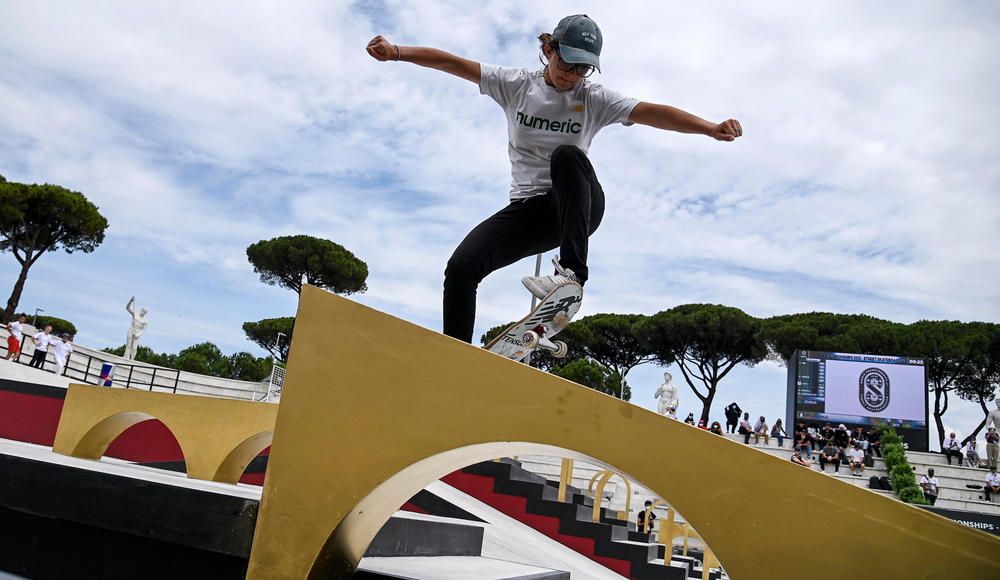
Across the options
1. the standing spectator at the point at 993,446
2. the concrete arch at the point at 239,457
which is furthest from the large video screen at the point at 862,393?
the concrete arch at the point at 239,457

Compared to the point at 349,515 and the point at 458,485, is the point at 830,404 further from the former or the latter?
the point at 349,515

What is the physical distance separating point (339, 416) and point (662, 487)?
2.83 feet

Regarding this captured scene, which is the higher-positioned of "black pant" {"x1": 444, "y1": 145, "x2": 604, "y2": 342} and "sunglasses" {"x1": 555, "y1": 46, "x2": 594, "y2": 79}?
"sunglasses" {"x1": 555, "y1": 46, "x2": 594, "y2": 79}

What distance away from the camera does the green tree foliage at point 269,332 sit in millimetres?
42312

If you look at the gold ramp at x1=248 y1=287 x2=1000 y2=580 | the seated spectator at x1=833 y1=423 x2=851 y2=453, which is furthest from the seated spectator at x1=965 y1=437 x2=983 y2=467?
the gold ramp at x1=248 y1=287 x2=1000 y2=580

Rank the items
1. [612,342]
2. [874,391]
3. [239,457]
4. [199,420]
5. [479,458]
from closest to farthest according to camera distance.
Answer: [479,458] → [199,420] → [239,457] → [874,391] → [612,342]

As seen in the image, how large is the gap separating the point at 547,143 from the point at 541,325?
83 cm

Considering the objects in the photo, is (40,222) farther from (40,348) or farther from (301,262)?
(40,348)

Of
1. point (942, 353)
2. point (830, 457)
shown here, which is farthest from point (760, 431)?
point (942, 353)

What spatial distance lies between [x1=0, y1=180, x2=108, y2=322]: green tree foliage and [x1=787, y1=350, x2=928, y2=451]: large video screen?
35.9 metres

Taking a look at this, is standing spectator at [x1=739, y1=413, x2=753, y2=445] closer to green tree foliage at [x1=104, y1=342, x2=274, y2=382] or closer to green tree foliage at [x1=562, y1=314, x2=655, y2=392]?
green tree foliage at [x1=562, y1=314, x2=655, y2=392]

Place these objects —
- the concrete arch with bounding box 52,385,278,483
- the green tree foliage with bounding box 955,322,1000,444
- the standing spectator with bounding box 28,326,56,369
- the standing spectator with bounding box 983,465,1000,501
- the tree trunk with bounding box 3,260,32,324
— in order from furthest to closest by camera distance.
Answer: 1. the green tree foliage with bounding box 955,322,1000,444
2. the tree trunk with bounding box 3,260,32,324
3. the standing spectator with bounding box 28,326,56,369
4. the standing spectator with bounding box 983,465,1000,501
5. the concrete arch with bounding box 52,385,278,483

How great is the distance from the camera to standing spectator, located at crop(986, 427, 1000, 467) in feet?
64.2

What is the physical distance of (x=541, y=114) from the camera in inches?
112
